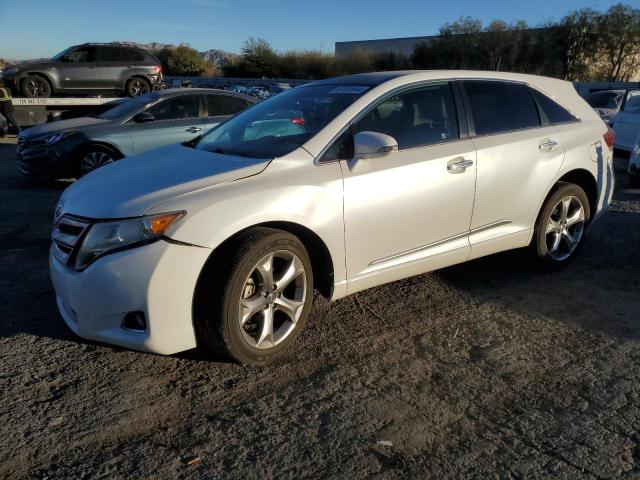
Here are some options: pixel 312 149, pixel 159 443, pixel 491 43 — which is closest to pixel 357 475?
pixel 159 443

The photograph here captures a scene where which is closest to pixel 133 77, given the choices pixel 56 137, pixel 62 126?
pixel 62 126

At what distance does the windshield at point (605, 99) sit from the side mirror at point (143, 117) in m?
12.2

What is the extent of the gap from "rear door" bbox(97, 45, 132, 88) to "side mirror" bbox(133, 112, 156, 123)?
7.91 meters

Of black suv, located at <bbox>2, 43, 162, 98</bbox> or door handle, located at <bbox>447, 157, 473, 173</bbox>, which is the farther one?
black suv, located at <bbox>2, 43, 162, 98</bbox>

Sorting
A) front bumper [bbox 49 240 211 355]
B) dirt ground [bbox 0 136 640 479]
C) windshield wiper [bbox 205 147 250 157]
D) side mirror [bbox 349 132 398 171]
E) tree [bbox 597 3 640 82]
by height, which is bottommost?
dirt ground [bbox 0 136 640 479]

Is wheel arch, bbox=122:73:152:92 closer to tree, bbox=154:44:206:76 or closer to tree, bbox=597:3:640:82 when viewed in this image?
tree, bbox=597:3:640:82

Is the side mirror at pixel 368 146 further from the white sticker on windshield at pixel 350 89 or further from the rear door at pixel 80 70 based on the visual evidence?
the rear door at pixel 80 70

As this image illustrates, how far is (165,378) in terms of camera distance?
3.10 meters

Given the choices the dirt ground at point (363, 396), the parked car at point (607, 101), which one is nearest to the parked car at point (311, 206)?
the dirt ground at point (363, 396)

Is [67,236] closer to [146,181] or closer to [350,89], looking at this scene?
[146,181]

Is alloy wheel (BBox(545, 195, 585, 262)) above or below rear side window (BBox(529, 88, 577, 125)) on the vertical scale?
below

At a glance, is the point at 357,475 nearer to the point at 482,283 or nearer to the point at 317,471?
the point at 317,471

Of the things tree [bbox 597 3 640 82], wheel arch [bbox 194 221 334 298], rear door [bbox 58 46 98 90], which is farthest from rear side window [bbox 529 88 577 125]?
tree [bbox 597 3 640 82]

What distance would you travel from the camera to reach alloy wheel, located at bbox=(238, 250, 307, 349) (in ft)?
10.2
